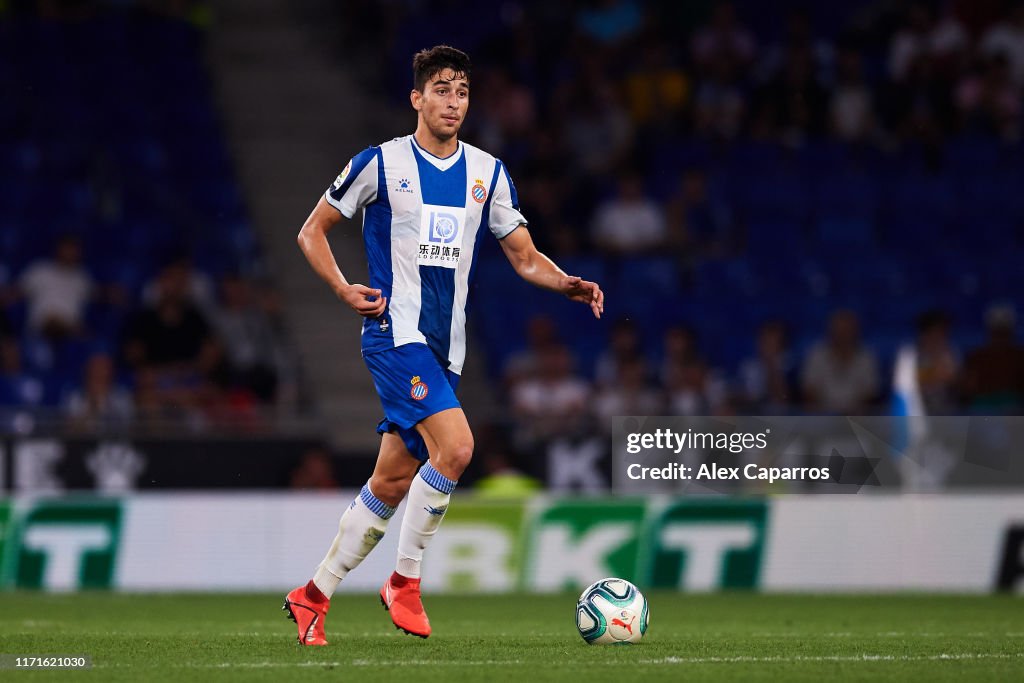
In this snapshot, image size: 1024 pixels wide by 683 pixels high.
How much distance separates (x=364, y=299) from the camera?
6.50 metres

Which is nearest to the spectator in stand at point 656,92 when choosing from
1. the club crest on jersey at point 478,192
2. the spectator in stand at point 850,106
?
the spectator in stand at point 850,106

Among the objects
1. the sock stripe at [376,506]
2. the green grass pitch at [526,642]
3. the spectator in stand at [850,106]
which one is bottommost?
the green grass pitch at [526,642]

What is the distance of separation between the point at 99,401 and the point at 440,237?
664 cm

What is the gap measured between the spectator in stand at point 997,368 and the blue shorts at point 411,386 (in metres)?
7.08

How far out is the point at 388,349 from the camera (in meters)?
6.71

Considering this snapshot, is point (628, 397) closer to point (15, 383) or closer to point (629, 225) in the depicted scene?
point (629, 225)

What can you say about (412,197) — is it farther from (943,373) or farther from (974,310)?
(974,310)

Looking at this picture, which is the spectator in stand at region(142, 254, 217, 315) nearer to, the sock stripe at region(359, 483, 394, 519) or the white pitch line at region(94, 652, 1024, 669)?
the sock stripe at region(359, 483, 394, 519)

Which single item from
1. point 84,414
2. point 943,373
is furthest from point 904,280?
point 84,414

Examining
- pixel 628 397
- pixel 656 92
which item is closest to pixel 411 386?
pixel 628 397

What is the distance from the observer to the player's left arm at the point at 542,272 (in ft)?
22.6

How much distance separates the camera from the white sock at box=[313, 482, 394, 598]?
6867mm

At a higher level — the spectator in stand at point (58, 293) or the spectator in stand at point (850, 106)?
the spectator in stand at point (850, 106)

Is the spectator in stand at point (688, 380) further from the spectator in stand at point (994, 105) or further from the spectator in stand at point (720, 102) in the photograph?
the spectator in stand at point (994, 105)
